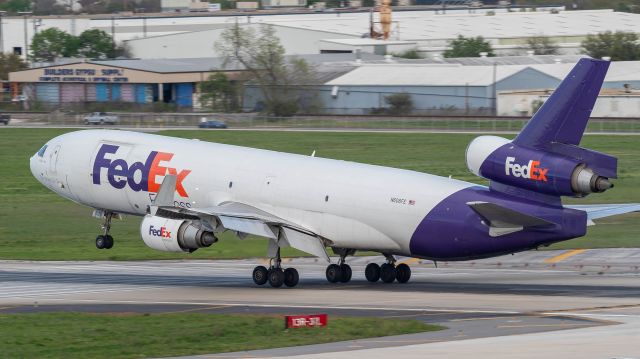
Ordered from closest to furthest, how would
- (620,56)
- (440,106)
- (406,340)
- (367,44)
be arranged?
(406,340), (440,106), (620,56), (367,44)

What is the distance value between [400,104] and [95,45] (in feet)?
245

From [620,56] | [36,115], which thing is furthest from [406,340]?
[620,56]

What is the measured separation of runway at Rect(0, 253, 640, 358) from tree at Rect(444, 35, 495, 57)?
131 metres

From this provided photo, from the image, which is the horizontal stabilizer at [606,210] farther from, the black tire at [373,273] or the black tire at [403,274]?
the black tire at [373,273]

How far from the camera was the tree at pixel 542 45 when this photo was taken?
590 feet

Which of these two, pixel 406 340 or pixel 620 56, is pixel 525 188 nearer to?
pixel 406 340

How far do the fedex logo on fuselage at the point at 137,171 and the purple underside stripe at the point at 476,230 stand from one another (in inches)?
403

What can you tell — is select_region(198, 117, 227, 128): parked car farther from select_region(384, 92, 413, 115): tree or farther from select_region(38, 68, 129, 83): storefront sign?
select_region(38, 68, 129, 83): storefront sign

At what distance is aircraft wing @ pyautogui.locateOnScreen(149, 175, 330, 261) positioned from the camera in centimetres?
4138

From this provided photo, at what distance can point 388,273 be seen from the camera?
4416 cm

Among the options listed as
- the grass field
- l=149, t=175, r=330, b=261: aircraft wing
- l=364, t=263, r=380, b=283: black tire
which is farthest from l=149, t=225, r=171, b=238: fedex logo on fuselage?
the grass field

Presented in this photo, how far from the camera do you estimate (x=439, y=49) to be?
624 ft

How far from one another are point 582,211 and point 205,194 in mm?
14388

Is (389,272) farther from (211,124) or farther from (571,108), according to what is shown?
(211,124)
